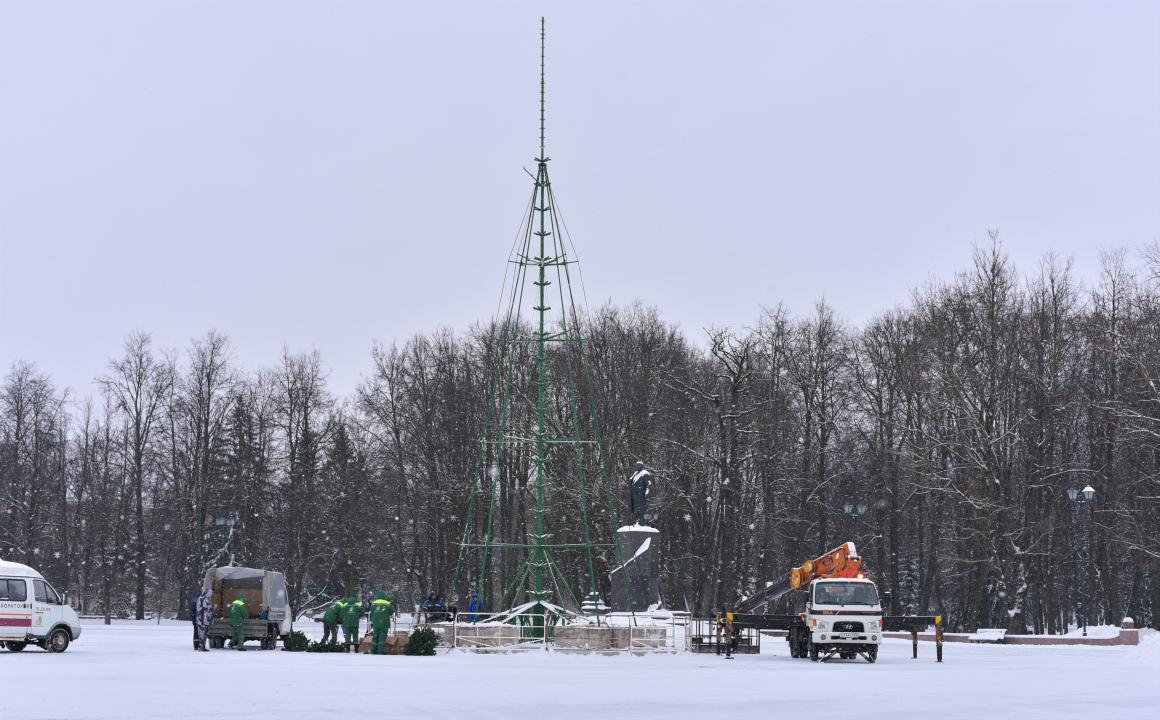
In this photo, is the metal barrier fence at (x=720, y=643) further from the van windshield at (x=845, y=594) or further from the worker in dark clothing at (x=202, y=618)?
the worker in dark clothing at (x=202, y=618)

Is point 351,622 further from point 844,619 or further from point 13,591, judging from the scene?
point 844,619

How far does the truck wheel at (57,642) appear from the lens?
3109 centimetres

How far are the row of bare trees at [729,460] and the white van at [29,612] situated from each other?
76.1ft

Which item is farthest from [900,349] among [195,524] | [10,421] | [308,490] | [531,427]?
[10,421]

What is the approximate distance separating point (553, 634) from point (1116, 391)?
32701mm

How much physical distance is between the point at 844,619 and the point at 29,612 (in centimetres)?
1943

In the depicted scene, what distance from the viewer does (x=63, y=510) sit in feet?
257

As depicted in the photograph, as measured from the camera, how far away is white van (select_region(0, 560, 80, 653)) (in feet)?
98.6

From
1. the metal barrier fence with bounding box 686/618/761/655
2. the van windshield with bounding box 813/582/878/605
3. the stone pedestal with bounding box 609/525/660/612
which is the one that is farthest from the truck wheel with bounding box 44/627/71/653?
the van windshield with bounding box 813/582/878/605

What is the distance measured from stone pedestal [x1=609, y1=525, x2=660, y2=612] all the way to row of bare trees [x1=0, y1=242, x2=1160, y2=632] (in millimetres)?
13373

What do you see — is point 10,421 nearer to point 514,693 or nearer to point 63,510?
point 63,510

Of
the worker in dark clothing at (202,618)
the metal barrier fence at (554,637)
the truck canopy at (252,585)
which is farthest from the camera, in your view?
the truck canopy at (252,585)

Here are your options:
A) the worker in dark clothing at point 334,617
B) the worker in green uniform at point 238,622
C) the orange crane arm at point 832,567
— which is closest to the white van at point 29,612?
the worker in green uniform at point 238,622

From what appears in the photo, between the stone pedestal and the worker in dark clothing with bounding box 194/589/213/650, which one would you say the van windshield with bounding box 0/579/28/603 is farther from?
the stone pedestal
